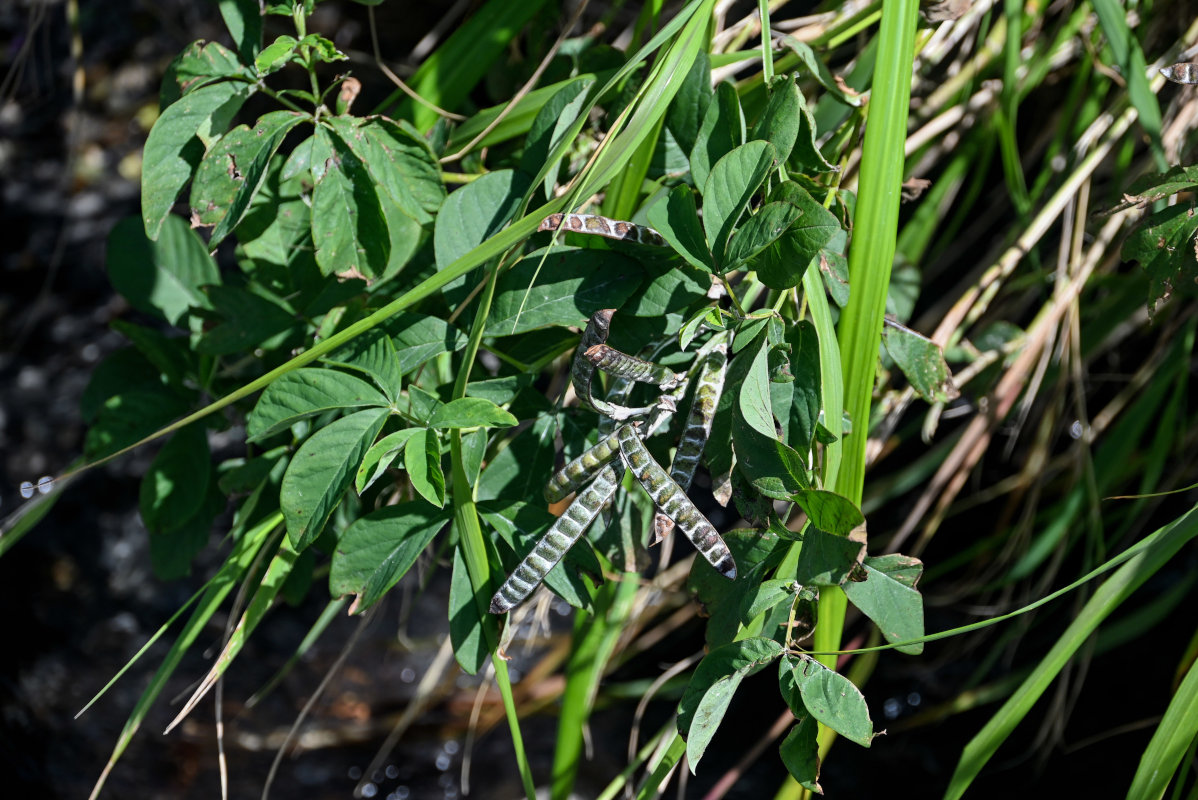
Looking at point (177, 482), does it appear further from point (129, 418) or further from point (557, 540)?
point (557, 540)

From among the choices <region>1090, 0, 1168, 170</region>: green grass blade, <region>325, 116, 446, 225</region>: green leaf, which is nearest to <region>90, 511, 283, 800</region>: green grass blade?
<region>325, 116, 446, 225</region>: green leaf

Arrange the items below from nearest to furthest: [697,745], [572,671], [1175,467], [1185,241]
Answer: [697,745] < [1185,241] < [572,671] < [1175,467]

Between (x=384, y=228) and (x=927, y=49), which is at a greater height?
(x=927, y=49)

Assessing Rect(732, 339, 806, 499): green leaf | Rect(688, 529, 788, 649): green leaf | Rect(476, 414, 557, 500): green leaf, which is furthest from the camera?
Rect(476, 414, 557, 500): green leaf

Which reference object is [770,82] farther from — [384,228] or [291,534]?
[291,534]

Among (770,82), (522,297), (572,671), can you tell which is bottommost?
(572,671)

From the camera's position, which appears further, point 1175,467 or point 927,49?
point 1175,467

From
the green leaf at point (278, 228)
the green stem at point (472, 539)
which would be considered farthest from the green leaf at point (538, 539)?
the green leaf at point (278, 228)

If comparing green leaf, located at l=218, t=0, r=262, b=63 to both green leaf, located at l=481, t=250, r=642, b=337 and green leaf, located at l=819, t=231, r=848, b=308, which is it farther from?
green leaf, located at l=819, t=231, r=848, b=308

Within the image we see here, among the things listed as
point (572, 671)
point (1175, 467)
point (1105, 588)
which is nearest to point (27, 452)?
point (572, 671)
